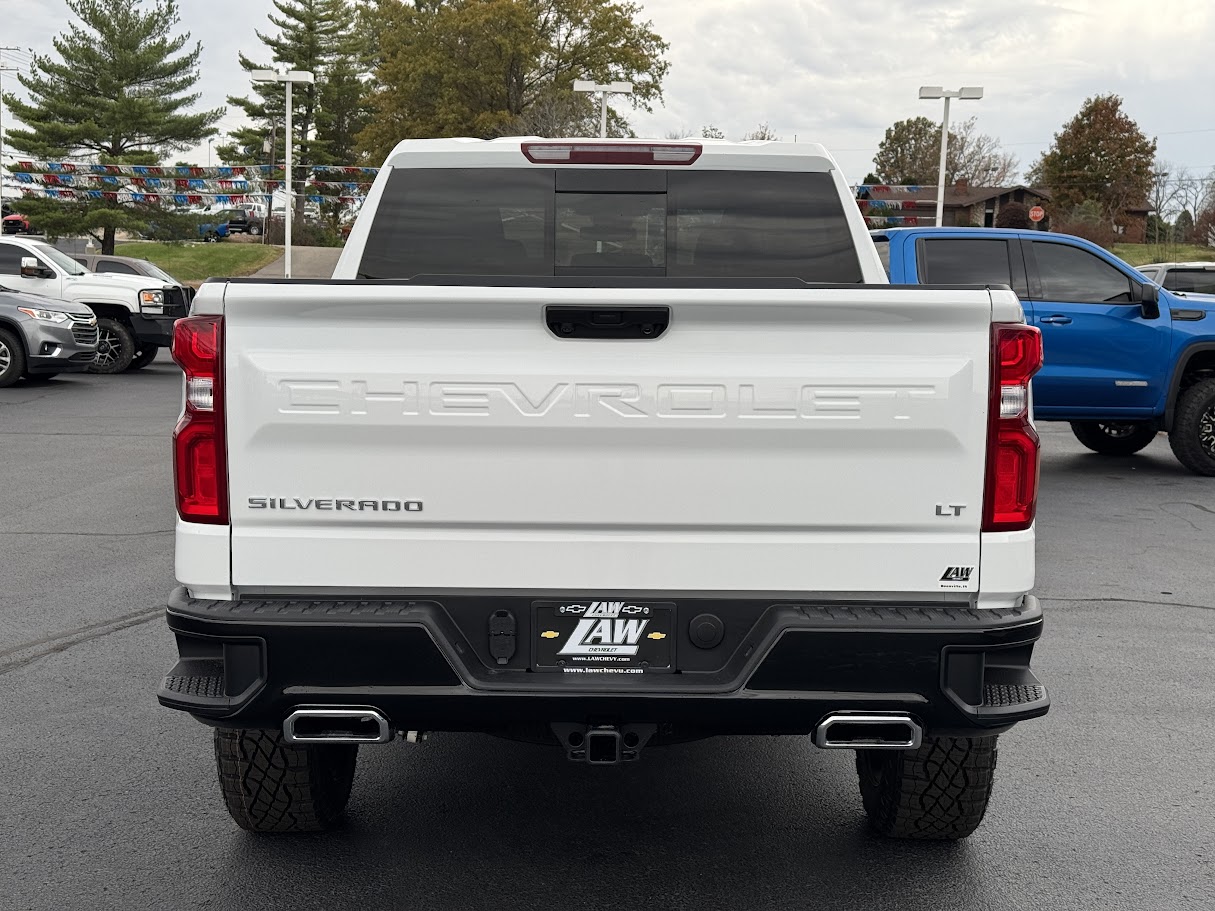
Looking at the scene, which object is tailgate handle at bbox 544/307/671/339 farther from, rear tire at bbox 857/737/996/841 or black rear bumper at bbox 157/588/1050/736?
rear tire at bbox 857/737/996/841

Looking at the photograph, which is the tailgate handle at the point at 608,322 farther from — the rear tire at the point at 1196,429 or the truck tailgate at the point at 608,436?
the rear tire at the point at 1196,429

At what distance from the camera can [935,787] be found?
3.57m

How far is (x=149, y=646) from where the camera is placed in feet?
18.9

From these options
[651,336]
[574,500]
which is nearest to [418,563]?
[574,500]

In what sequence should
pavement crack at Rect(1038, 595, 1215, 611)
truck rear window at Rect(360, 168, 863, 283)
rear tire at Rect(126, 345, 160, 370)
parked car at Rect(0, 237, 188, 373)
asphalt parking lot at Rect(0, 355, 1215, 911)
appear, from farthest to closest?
1. rear tire at Rect(126, 345, 160, 370)
2. parked car at Rect(0, 237, 188, 373)
3. pavement crack at Rect(1038, 595, 1215, 611)
4. truck rear window at Rect(360, 168, 863, 283)
5. asphalt parking lot at Rect(0, 355, 1215, 911)

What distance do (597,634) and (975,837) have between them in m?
1.60

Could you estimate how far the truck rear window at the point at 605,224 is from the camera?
15.1ft

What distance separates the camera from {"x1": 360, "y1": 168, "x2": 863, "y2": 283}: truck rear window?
15.1 feet

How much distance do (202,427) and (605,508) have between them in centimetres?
98

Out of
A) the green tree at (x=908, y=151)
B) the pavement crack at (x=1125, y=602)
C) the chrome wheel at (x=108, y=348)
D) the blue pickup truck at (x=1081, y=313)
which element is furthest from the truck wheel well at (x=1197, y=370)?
the green tree at (x=908, y=151)

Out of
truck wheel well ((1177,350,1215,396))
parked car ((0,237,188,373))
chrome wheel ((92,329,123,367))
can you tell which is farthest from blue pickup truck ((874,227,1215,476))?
chrome wheel ((92,329,123,367))

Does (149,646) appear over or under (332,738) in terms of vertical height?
under

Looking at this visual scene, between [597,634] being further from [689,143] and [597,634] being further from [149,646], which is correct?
[149,646]

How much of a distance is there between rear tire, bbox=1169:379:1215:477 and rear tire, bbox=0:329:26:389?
13.9 m
